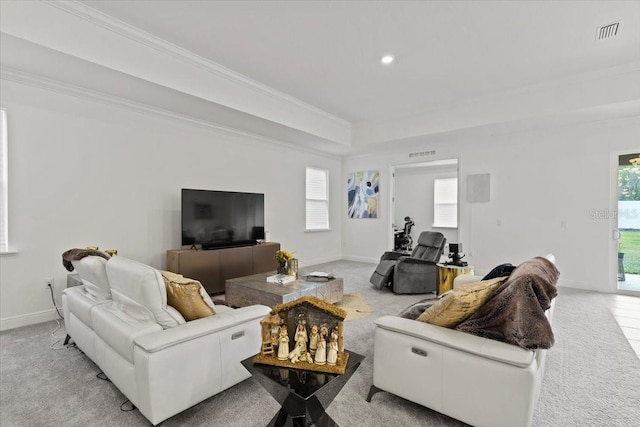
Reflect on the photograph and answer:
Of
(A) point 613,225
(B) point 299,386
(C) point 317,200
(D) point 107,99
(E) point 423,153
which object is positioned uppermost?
(D) point 107,99

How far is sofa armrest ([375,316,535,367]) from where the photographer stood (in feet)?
5.06

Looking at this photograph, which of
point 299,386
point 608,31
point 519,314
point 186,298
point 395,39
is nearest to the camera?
point 299,386

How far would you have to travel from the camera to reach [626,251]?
4797 millimetres

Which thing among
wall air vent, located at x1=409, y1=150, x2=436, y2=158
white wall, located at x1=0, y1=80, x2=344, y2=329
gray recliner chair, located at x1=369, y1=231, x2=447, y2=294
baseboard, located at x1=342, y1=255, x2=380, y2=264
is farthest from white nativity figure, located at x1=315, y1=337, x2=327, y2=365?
baseboard, located at x1=342, y1=255, x2=380, y2=264

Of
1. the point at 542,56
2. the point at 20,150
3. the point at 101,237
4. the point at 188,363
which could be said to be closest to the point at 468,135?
the point at 542,56

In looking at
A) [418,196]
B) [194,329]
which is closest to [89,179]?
[194,329]

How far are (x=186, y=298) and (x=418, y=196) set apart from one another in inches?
338

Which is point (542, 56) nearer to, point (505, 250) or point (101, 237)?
point (505, 250)

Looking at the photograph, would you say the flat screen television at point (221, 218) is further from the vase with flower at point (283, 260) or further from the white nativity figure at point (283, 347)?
the white nativity figure at point (283, 347)

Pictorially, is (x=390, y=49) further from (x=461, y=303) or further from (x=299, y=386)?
(x=299, y=386)

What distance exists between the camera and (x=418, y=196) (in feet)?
31.2

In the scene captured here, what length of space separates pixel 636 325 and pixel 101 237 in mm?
6585

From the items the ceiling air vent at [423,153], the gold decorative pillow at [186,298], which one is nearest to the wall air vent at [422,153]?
the ceiling air vent at [423,153]

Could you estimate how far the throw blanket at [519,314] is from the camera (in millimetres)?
1560
